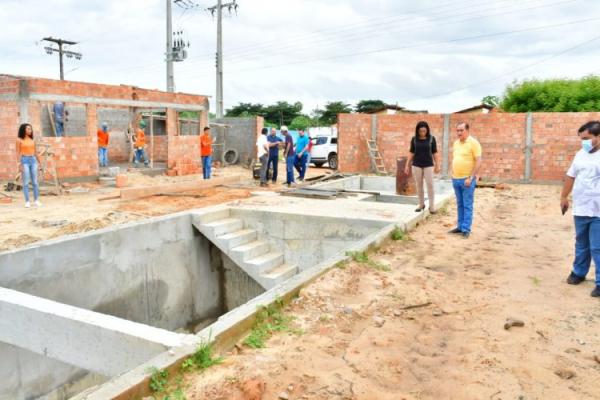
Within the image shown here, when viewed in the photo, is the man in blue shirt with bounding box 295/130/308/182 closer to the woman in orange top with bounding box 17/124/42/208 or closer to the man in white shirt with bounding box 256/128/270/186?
the man in white shirt with bounding box 256/128/270/186

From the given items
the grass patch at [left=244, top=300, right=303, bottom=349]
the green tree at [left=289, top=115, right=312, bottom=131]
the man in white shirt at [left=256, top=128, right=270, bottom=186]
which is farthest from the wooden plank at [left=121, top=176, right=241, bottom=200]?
the green tree at [left=289, top=115, right=312, bottom=131]

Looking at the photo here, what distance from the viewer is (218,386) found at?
119 inches

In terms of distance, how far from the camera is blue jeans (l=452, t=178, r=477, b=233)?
732 centimetres

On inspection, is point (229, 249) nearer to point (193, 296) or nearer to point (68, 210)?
point (193, 296)

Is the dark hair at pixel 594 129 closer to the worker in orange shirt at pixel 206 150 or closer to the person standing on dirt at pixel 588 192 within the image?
the person standing on dirt at pixel 588 192

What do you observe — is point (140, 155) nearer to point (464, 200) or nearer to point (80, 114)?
point (80, 114)

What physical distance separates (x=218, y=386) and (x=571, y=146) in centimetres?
1587

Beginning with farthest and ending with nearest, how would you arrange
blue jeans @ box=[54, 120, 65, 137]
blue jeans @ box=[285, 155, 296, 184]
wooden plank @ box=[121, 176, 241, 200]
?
blue jeans @ box=[54, 120, 65, 137]
blue jeans @ box=[285, 155, 296, 184]
wooden plank @ box=[121, 176, 241, 200]

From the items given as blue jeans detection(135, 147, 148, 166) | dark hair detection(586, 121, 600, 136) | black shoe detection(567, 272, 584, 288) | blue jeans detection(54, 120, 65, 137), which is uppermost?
blue jeans detection(54, 120, 65, 137)

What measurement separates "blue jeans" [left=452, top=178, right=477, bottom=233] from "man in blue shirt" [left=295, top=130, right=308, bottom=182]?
28.0 ft

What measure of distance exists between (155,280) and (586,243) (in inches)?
245

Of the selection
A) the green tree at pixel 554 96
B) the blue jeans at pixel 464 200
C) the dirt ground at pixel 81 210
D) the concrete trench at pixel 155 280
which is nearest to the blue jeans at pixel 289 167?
the dirt ground at pixel 81 210

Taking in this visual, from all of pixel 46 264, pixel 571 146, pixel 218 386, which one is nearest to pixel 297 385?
pixel 218 386

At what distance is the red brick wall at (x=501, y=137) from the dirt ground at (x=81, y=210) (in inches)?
220
